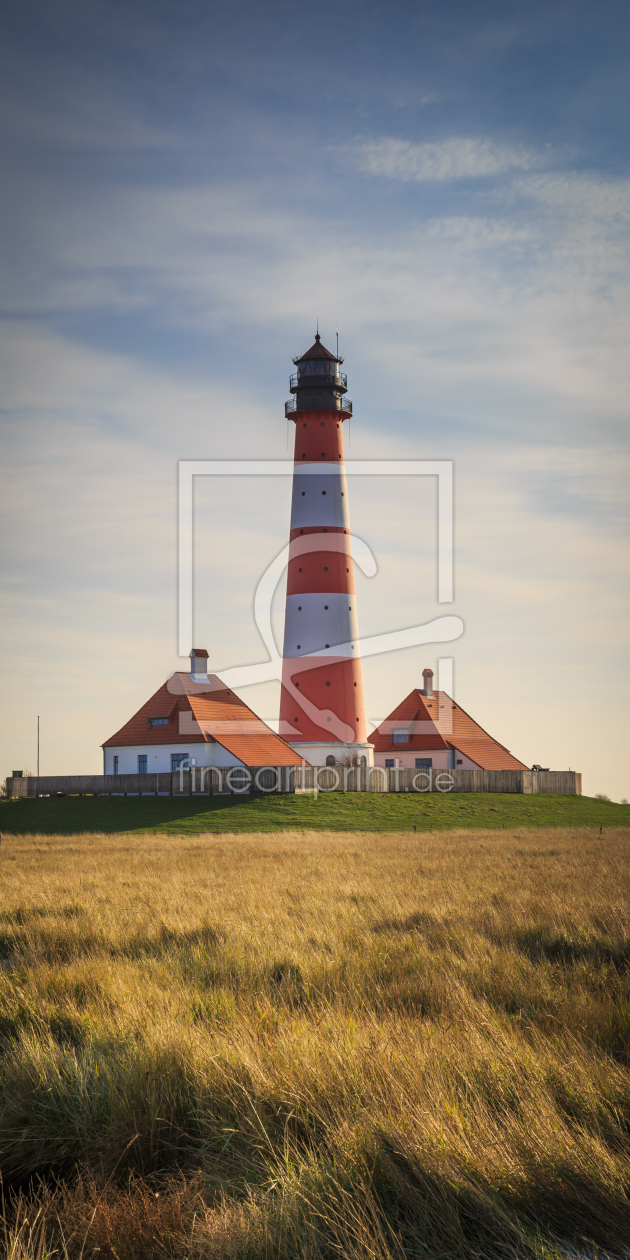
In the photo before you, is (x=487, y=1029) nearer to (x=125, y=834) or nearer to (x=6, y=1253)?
(x=6, y=1253)

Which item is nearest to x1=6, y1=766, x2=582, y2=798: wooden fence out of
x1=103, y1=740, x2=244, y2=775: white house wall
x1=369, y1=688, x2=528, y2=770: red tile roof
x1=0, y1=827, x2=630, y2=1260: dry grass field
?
x1=103, y1=740, x2=244, y2=775: white house wall

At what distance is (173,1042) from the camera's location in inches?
214

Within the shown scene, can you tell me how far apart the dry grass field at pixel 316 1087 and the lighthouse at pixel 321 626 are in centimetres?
3674

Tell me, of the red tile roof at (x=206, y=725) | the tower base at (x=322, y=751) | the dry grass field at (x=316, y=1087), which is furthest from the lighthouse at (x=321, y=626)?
the dry grass field at (x=316, y=1087)

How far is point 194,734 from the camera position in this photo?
4669cm

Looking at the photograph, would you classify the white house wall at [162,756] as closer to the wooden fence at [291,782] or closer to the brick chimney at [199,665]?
the wooden fence at [291,782]

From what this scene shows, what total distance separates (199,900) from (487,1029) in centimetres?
769

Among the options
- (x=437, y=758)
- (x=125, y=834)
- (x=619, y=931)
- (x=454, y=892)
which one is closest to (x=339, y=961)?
(x=619, y=931)

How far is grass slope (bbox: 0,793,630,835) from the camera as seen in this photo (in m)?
35.9

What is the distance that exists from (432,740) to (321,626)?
13.6 m

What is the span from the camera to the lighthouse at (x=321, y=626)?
4738 centimetres

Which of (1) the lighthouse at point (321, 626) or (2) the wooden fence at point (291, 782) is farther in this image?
(1) the lighthouse at point (321, 626)

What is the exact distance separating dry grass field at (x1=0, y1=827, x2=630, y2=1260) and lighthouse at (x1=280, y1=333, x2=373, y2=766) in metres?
36.7

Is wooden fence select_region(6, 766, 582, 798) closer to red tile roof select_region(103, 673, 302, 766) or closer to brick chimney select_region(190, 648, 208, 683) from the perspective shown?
red tile roof select_region(103, 673, 302, 766)
